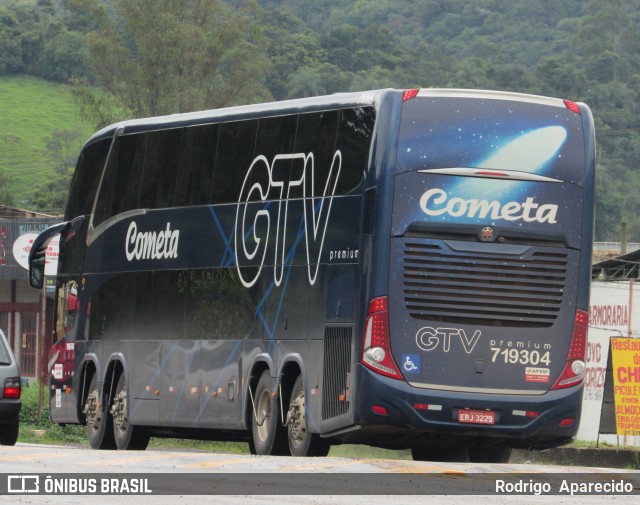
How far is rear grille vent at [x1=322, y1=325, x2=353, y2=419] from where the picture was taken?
56.5ft

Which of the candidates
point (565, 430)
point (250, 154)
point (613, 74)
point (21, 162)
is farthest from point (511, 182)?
point (613, 74)

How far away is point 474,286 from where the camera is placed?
17.0 meters

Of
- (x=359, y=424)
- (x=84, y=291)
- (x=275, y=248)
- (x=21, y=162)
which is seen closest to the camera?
(x=359, y=424)

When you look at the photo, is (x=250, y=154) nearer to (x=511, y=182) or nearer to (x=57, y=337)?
(x=511, y=182)

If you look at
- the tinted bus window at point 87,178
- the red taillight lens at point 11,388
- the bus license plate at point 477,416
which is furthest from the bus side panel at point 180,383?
the bus license plate at point 477,416

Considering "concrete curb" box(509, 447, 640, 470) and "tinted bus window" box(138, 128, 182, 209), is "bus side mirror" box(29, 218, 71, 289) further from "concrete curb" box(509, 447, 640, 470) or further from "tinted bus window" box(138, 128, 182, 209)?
"concrete curb" box(509, 447, 640, 470)

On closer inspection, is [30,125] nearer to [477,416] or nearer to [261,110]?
[261,110]

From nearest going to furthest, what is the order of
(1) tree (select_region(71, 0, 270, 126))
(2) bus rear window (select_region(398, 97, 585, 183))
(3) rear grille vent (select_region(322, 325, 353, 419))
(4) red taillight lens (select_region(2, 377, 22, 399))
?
(2) bus rear window (select_region(398, 97, 585, 183))
(3) rear grille vent (select_region(322, 325, 353, 419))
(4) red taillight lens (select_region(2, 377, 22, 399))
(1) tree (select_region(71, 0, 270, 126))

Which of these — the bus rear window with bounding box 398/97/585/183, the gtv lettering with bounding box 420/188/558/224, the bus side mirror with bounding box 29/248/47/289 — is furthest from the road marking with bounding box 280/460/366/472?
the bus side mirror with bounding box 29/248/47/289

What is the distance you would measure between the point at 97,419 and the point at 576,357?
332 inches

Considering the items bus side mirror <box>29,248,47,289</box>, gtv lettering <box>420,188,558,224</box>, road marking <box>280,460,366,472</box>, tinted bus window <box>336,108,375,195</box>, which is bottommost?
road marking <box>280,460,366,472</box>

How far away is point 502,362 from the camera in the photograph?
17141 millimetres

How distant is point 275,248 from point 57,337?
23.9 feet

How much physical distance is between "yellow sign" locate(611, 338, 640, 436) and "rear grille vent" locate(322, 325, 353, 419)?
6507mm
